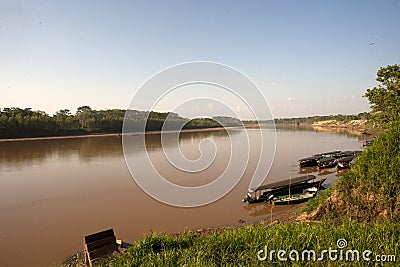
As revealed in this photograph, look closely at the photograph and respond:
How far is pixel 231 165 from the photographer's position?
2209 cm

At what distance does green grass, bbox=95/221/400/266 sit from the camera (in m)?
3.29

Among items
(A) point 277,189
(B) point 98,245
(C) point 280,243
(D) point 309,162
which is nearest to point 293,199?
(A) point 277,189

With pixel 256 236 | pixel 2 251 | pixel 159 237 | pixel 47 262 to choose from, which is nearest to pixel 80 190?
pixel 2 251

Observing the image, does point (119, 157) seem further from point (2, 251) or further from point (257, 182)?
point (2, 251)

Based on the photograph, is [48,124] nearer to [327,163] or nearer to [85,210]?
[85,210]

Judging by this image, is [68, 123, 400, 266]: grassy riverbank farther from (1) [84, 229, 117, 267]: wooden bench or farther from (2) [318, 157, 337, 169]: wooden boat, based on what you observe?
(2) [318, 157, 337, 169]: wooden boat

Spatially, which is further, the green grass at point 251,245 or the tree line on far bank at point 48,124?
the tree line on far bank at point 48,124

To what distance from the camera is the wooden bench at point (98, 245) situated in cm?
535

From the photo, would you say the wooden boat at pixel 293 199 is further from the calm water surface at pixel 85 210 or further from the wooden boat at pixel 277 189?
the calm water surface at pixel 85 210

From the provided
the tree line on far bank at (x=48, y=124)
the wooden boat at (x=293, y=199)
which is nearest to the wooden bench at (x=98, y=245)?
the wooden boat at (x=293, y=199)

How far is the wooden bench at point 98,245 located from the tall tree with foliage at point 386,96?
16993 mm

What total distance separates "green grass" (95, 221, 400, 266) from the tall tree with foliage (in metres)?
14.9

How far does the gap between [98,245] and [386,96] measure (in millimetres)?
19103

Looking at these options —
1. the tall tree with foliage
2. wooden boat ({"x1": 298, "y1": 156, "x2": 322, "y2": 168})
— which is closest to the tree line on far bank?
wooden boat ({"x1": 298, "y1": 156, "x2": 322, "y2": 168})
